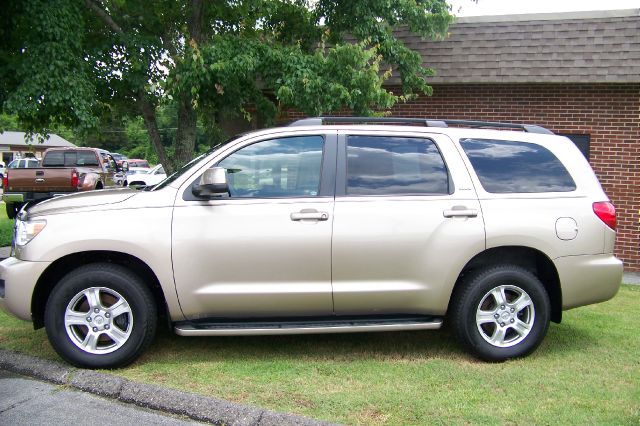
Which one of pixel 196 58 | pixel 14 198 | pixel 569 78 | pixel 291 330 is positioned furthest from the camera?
pixel 14 198

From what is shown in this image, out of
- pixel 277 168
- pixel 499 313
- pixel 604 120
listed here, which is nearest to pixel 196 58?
pixel 277 168

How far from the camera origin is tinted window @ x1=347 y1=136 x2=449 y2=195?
4785 mm

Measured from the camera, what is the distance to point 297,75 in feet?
24.8

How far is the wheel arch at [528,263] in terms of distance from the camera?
489cm

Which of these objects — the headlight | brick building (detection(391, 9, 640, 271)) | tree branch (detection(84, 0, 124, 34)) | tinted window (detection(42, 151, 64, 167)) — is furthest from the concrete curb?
tinted window (detection(42, 151, 64, 167))

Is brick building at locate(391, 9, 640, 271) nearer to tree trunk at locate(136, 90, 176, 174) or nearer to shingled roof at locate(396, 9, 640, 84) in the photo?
shingled roof at locate(396, 9, 640, 84)

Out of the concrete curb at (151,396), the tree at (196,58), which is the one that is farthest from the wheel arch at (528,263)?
the tree at (196,58)

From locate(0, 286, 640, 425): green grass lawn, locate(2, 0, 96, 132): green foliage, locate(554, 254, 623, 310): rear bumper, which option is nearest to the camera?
locate(0, 286, 640, 425): green grass lawn

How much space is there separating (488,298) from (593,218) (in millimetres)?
1079

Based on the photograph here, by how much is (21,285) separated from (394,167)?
2984 mm

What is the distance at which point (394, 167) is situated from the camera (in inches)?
192

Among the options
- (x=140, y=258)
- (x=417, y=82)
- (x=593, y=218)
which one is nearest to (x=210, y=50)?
(x=417, y=82)

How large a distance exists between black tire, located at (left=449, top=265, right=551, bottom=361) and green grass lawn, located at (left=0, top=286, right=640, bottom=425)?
145 mm

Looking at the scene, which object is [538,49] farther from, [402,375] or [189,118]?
[402,375]
